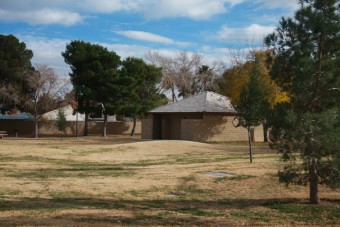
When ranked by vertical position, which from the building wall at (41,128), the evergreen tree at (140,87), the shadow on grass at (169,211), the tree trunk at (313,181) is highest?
the evergreen tree at (140,87)

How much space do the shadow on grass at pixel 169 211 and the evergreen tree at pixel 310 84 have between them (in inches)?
39.2

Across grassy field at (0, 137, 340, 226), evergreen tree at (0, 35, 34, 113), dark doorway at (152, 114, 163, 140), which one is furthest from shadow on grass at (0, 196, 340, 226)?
evergreen tree at (0, 35, 34, 113)

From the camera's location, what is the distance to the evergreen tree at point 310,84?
11.2 meters

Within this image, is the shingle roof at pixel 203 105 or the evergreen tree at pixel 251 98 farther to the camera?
the shingle roof at pixel 203 105

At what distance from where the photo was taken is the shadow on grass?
9.12 meters

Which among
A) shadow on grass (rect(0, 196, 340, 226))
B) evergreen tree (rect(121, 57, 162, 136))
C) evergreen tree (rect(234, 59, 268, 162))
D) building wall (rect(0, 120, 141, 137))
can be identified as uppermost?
evergreen tree (rect(121, 57, 162, 136))

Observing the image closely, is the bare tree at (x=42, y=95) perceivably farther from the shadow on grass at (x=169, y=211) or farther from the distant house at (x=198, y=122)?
the shadow on grass at (x=169, y=211)

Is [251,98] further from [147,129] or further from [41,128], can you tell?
[41,128]

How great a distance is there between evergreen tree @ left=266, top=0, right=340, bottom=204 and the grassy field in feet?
3.60

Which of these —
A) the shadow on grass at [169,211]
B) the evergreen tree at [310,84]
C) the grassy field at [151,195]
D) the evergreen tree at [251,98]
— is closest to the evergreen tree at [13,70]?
the grassy field at [151,195]

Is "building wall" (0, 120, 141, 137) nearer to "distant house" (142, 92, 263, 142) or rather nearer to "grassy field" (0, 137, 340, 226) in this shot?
"distant house" (142, 92, 263, 142)

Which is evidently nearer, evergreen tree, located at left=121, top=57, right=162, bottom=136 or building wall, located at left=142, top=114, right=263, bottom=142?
→ building wall, located at left=142, top=114, right=263, bottom=142

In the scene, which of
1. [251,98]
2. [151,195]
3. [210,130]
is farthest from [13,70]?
[151,195]

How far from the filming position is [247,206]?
38.9 ft
